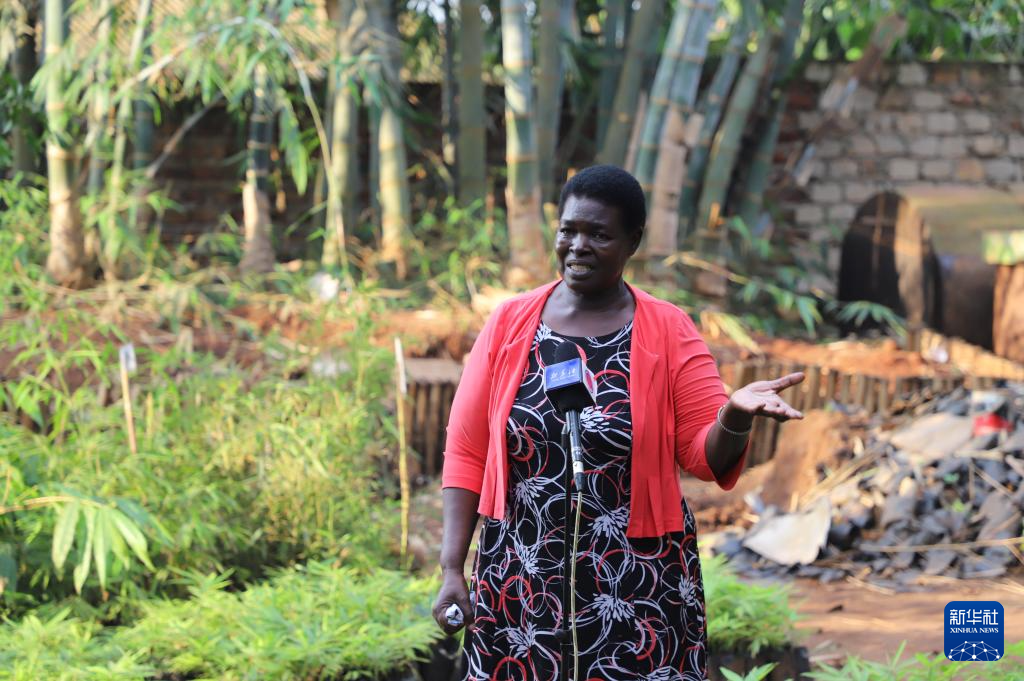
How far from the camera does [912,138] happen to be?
373 inches

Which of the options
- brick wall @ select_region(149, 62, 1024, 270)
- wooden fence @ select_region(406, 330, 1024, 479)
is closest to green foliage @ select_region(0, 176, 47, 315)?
wooden fence @ select_region(406, 330, 1024, 479)

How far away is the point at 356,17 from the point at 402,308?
5.28 feet

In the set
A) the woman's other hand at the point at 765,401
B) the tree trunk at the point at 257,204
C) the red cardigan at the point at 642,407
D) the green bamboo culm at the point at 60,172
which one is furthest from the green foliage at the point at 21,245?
the woman's other hand at the point at 765,401

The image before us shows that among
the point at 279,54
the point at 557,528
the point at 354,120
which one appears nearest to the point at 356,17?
the point at 354,120

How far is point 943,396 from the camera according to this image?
5.80m

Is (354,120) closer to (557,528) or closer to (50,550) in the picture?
(50,550)

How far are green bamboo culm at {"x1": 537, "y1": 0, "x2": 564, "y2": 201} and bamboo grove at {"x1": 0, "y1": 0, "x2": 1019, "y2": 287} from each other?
0.02 meters

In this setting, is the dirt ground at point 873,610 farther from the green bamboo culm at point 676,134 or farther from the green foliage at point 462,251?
the green bamboo culm at point 676,134

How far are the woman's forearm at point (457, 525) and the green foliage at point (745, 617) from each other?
1154mm

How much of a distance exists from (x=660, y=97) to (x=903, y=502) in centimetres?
287

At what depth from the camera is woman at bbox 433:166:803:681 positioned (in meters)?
2.03

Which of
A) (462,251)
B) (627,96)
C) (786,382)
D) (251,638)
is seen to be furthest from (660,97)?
(786,382)

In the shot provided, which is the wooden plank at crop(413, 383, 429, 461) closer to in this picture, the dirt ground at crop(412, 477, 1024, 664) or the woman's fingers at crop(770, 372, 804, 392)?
the dirt ground at crop(412, 477, 1024, 664)

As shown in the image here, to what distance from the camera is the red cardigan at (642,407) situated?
6.63 feet
